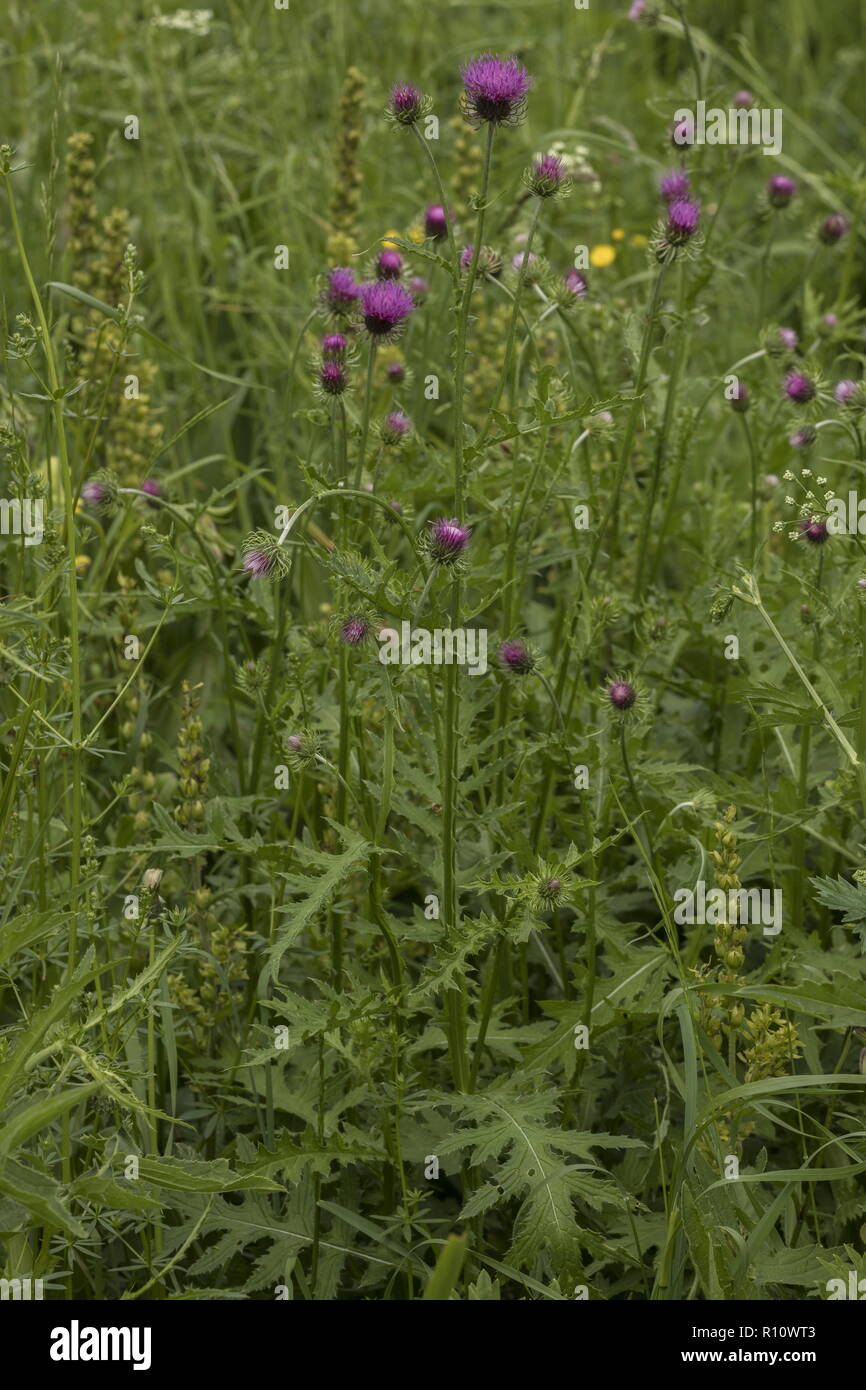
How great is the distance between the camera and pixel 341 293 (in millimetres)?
2100

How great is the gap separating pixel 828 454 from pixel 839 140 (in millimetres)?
2221

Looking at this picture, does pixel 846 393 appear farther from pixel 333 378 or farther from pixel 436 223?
pixel 333 378

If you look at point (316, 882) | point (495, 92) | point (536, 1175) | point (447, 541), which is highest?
point (495, 92)

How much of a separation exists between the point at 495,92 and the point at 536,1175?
1289mm

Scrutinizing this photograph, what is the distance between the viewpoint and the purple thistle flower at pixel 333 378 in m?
1.99

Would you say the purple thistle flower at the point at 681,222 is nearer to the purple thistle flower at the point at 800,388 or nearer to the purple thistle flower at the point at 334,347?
the purple thistle flower at the point at 800,388

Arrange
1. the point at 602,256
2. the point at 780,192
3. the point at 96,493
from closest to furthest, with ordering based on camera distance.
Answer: the point at 96,493 < the point at 780,192 < the point at 602,256

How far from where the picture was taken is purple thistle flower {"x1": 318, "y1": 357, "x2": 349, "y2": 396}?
6.54 feet

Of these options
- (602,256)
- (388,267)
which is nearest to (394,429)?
(388,267)

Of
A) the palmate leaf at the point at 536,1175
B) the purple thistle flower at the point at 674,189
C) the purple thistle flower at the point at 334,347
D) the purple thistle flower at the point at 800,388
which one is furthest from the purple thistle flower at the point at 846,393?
the palmate leaf at the point at 536,1175

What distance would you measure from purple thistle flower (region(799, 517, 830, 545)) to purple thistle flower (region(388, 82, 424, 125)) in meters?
0.75

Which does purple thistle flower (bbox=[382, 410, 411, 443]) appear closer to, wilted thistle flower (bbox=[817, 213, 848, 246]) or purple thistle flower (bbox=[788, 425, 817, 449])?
purple thistle flower (bbox=[788, 425, 817, 449])

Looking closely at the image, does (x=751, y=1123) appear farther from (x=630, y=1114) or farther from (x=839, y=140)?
A: (x=839, y=140)
